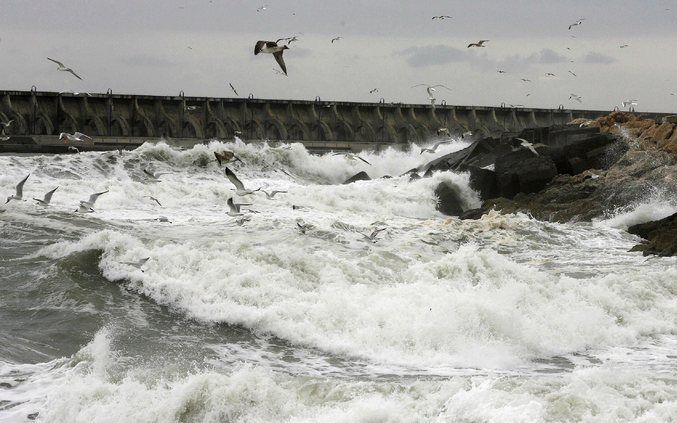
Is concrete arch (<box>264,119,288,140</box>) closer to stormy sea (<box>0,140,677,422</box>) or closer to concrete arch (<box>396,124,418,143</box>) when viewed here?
concrete arch (<box>396,124,418,143</box>)

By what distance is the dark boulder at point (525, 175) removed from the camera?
23.3m

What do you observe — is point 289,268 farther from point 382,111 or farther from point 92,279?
point 382,111

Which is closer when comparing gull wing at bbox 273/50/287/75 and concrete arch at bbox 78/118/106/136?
gull wing at bbox 273/50/287/75

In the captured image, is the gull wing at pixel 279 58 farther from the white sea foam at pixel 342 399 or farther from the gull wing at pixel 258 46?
the white sea foam at pixel 342 399

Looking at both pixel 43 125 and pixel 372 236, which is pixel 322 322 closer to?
pixel 372 236

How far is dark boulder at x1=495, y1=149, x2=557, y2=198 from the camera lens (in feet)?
76.4

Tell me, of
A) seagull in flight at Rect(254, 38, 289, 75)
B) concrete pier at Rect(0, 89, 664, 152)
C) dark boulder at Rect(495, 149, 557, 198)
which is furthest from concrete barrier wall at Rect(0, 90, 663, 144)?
seagull in flight at Rect(254, 38, 289, 75)

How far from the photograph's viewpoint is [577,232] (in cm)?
1961

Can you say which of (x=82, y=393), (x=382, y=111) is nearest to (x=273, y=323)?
→ (x=82, y=393)

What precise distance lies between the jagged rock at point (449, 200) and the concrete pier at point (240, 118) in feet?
48.0

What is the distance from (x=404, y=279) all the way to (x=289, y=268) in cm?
158

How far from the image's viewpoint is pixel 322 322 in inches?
436

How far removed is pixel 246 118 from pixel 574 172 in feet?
70.1

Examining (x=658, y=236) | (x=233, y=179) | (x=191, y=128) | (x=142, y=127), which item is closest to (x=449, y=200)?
(x=658, y=236)
